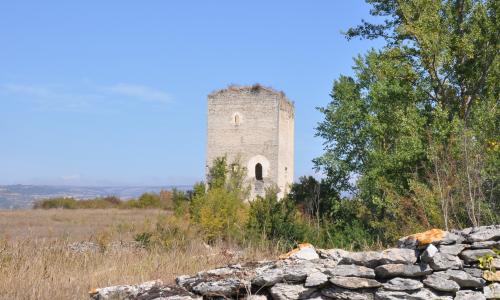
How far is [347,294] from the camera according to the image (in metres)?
5.44

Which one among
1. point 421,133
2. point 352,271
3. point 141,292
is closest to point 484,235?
point 352,271

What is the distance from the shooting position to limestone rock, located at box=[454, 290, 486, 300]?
5316 mm

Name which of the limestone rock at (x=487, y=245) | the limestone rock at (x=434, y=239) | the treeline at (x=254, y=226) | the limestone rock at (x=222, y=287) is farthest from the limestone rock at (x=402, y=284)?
the treeline at (x=254, y=226)

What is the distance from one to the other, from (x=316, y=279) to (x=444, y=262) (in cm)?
121

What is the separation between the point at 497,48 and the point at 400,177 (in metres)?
3.48

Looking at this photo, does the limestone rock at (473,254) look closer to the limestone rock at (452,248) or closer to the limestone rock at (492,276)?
the limestone rock at (452,248)

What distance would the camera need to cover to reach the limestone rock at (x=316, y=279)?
18.2 feet

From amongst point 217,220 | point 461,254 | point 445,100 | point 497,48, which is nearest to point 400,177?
point 445,100

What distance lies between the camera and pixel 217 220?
46.7 feet

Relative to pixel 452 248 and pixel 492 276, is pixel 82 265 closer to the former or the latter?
pixel 452 248

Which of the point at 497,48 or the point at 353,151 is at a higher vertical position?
the point at 497,48

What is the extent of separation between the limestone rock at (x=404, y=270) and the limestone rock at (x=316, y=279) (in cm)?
54

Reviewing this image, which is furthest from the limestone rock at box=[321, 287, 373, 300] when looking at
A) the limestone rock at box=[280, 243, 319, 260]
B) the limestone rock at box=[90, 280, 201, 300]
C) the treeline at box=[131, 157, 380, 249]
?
the treeline at box=[131, 157, 380, 249]

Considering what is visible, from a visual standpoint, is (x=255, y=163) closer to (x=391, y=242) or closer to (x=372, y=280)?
(x=391, y=242)
